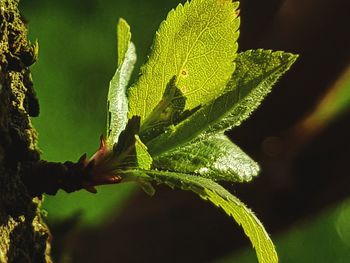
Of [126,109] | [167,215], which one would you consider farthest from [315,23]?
[126,109]

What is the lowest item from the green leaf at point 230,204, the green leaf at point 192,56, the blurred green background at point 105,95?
the green leaf at point 230,204

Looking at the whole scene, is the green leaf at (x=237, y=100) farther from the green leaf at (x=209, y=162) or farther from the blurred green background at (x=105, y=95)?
the blurred green background at (x=105, y=95)

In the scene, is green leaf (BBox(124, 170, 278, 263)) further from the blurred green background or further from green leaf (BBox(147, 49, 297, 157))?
the blurred green background

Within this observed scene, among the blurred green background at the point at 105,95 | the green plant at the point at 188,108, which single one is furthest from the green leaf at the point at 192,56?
the blurred green background at the point at 105,95

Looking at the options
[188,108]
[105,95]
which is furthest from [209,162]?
[105,95]

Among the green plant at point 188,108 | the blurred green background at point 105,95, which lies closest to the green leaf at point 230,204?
the green plant at point 188,108

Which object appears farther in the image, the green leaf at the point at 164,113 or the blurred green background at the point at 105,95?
the blurred green background at the point at 105,95

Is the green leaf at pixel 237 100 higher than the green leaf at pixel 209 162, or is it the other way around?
the green leaf at pixel 237 100

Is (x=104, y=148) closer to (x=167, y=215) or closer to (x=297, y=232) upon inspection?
(x=167, y=215)
